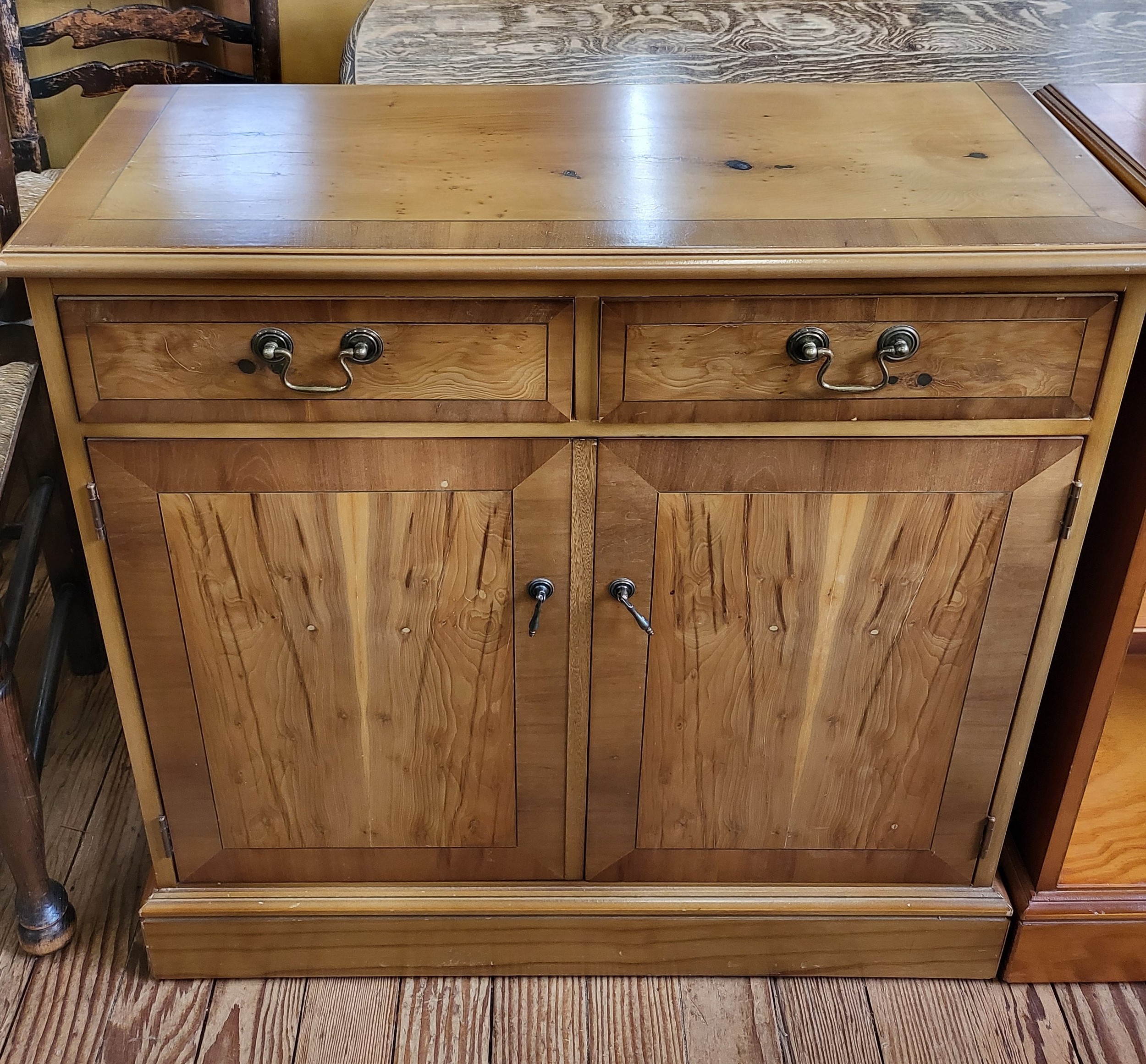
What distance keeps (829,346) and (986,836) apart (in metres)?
0.63

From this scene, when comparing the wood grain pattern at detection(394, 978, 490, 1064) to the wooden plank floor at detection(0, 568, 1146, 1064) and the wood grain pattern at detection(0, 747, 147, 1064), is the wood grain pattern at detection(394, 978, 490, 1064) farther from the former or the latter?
the wood grain pattern at detection(0, 747, 147, 1064)

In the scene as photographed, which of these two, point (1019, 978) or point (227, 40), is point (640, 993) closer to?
point (1019, 978)

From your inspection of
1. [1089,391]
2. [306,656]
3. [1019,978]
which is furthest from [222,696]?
[1019,978]

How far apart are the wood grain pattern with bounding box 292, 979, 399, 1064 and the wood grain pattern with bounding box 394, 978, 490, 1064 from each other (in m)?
0.01

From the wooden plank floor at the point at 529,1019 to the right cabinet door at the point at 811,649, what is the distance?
0.17 meters

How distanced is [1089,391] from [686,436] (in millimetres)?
348

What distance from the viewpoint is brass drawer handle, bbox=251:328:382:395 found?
97 cm

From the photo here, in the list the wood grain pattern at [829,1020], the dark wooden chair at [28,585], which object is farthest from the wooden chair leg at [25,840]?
the wood grain pattern at [829,1020]

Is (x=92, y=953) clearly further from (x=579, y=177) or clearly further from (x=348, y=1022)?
(x=579, y=177)

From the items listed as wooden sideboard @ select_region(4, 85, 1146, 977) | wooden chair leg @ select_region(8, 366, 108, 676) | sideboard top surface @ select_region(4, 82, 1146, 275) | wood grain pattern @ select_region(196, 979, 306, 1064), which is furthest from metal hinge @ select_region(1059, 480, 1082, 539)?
wooden chair leg @ select_region(8, 366, 108, 676)

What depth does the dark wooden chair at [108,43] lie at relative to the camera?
179 cm

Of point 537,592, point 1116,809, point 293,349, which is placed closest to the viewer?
point 293,349

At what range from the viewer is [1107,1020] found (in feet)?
4.47

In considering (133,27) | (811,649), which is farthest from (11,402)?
(811,649)
